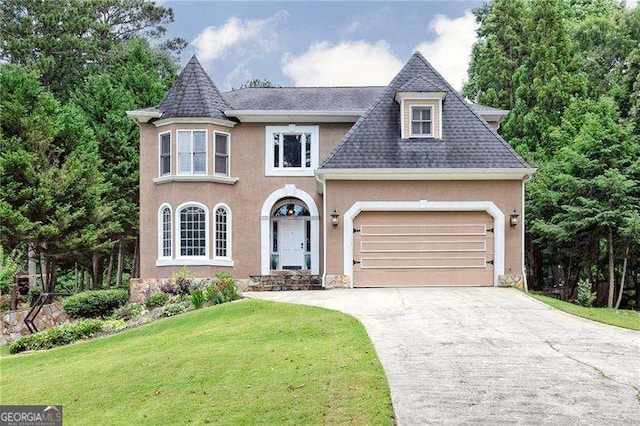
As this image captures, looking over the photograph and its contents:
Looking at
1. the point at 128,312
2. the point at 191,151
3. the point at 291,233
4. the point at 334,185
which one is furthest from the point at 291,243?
the point at 128,312

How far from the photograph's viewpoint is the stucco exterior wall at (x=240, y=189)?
22516 millimetres

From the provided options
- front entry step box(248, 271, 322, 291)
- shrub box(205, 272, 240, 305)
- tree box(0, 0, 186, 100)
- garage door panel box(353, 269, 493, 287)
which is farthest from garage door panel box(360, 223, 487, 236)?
tree box(0, 0, 186, 100)

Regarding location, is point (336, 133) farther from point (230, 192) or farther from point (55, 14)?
point (55, 14)

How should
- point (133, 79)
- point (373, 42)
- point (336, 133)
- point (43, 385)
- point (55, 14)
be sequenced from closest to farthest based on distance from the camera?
point (43, 385) < point (336, 133) < point (133, 79) < point (373, 42) < point (55, 14)

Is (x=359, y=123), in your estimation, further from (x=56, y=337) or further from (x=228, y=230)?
(x=56, y=337)

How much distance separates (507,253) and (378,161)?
14.6 ft

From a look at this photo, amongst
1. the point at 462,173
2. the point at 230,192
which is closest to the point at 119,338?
the point at 230,192

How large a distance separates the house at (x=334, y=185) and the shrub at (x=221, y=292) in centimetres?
283

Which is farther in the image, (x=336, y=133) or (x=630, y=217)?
(x=336, y=133)

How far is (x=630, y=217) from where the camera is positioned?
19594 millimetres

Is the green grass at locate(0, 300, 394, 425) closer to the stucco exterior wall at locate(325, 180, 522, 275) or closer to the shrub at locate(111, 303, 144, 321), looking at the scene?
the shrub at locate(111, 303, 144, 321)

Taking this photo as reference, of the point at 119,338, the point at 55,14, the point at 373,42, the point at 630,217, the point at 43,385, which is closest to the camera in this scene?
the point at 43,385

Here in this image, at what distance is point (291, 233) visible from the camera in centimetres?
2331
